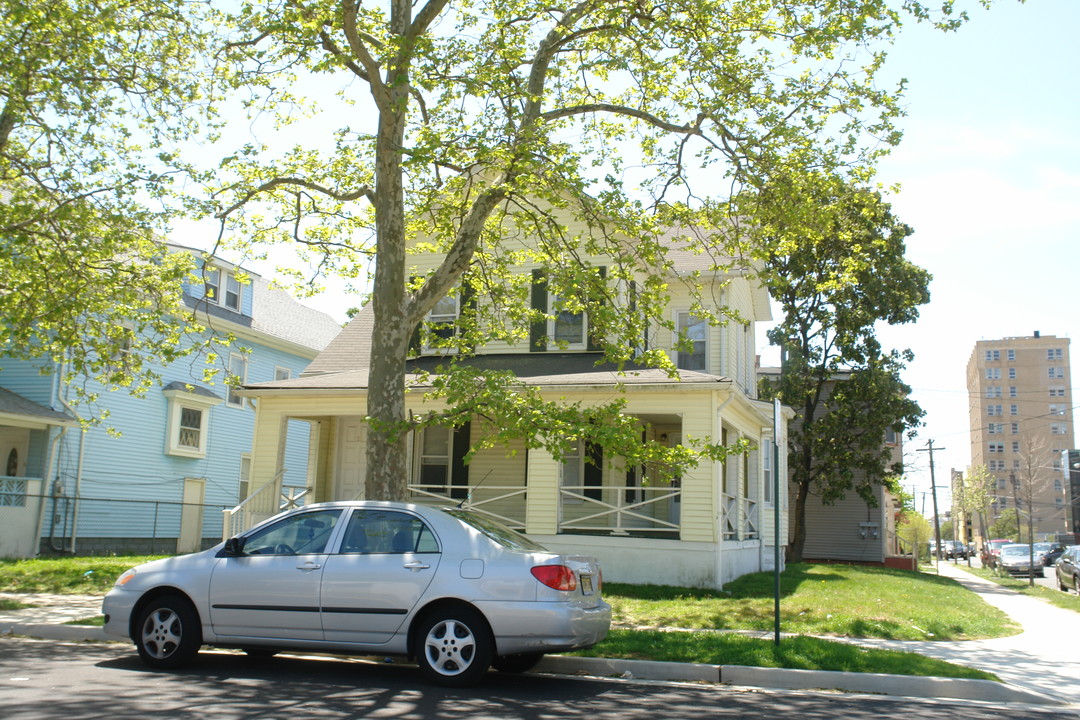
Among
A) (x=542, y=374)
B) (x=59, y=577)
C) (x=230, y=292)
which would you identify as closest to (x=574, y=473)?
(x=542, y=374)

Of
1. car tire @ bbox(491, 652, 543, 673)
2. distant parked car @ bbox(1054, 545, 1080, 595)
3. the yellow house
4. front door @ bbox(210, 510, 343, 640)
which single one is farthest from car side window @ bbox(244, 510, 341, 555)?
distant parked car @ bbox(1054, 545, 1080, 595)

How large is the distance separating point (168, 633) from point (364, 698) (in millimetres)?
2205

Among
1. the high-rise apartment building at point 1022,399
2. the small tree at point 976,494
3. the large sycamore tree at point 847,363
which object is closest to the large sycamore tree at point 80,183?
the large sycamore tree at point 847,363

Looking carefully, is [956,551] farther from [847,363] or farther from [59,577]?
[59,577]

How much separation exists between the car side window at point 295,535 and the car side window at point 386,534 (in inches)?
8.6

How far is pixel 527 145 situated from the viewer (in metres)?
11.1

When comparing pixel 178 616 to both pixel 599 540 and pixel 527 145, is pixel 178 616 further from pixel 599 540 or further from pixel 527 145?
pixel 599 540

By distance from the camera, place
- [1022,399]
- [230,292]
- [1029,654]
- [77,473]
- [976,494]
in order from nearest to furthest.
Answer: [1029,654], [77,473], [230,292], [976,494], [1022,399]

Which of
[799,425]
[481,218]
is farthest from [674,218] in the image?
[799,425]

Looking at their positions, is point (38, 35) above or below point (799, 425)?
above

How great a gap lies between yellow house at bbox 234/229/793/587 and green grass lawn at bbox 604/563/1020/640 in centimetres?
94

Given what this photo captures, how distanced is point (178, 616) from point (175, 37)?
10.8 m

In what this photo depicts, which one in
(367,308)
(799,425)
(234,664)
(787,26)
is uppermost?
(787,26)

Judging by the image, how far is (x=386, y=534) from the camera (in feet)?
25.9
